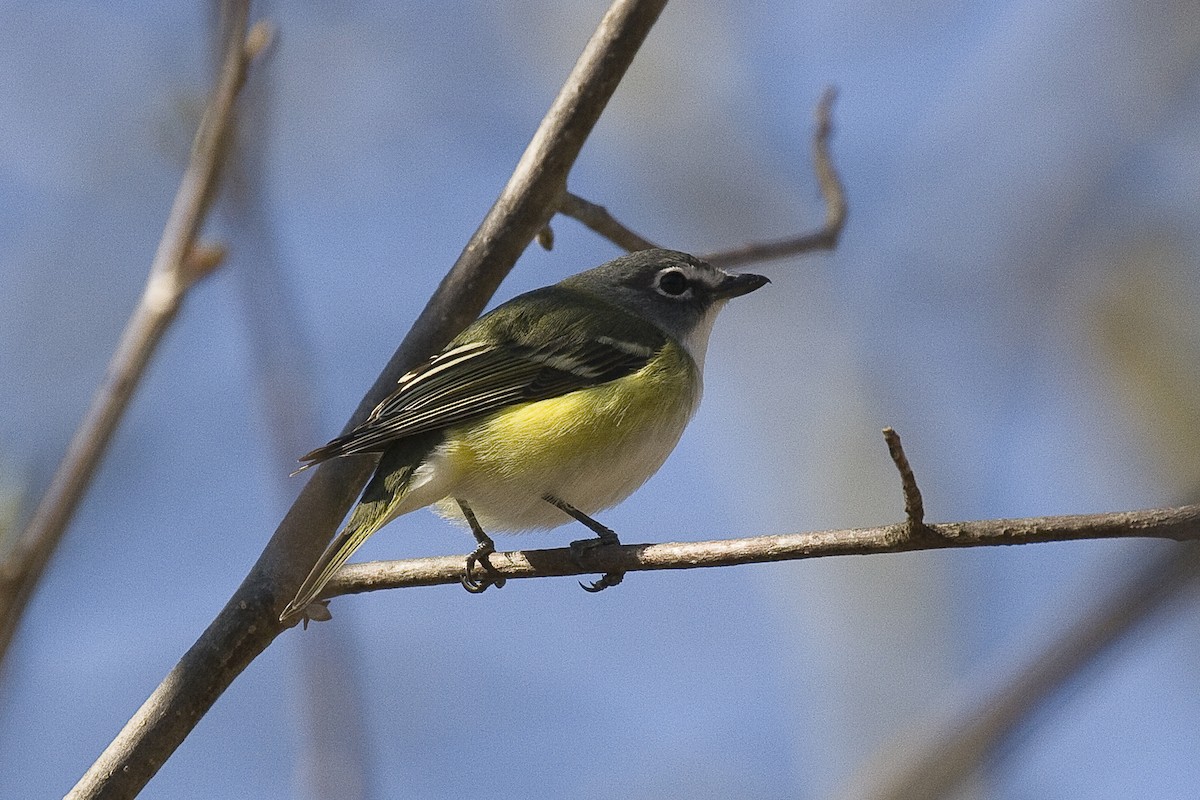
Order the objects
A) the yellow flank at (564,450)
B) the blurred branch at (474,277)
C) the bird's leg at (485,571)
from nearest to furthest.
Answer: the blurred branch at (474,277) → the bird's leg at (485,571) → the yellow flank at (564,450)

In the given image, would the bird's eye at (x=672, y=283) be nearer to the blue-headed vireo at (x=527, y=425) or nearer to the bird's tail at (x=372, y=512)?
the blue-headed vireo at (x=527, y=425)

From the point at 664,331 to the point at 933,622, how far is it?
209 inches

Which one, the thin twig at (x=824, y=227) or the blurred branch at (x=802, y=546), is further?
the thin twig at (x=824, y=227)

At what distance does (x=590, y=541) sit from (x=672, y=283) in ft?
6.47

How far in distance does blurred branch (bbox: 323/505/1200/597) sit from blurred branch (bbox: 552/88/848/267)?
1.30m

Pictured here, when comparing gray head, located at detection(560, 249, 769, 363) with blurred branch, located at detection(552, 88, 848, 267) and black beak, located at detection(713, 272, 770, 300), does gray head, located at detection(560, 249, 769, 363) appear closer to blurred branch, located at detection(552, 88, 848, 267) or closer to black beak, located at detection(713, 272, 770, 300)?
black beak, located at detection(713, 272, 770, 300)

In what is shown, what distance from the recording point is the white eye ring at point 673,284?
5.63 metres

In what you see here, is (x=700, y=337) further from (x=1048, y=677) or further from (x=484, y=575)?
(x=1048, y=677)

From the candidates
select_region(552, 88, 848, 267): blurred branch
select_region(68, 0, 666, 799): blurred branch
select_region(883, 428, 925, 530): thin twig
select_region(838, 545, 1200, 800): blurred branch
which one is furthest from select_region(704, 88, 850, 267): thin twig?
select_region(838, 545, 1200, 800): blurred branch

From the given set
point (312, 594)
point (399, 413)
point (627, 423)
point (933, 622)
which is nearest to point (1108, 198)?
point (933, 622)

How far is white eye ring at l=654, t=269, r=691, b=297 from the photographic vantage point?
18.5ft

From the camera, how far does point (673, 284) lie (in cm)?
564

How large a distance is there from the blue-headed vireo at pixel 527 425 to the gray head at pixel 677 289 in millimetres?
331

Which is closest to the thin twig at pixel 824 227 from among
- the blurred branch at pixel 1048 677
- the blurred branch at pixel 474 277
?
the blurred branch at pixel 474 277
